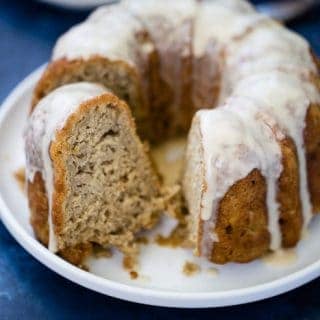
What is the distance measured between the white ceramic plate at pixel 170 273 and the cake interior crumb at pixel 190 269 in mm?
11

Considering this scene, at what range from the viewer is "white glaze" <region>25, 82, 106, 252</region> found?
1.66 metres

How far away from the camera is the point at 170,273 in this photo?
1.75 meters

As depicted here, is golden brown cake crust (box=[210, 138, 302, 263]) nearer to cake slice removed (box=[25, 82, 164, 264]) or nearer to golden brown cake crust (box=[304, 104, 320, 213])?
golden brown cake crust (box=[304, 104, 320, 213])

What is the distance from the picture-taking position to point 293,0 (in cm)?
261

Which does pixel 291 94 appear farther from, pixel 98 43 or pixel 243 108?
pixel 98 43

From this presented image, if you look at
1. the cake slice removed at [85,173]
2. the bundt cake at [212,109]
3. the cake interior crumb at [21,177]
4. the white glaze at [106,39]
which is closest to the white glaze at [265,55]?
Result: the bundt cake at [212,109]

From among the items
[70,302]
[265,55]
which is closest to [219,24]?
[265,55]

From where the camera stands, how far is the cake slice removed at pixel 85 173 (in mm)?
1648

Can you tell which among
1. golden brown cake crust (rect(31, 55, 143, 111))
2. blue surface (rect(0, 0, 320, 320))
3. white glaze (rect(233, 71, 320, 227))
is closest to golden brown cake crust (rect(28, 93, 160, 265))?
blue surface (rect(0, 0, 320, 320))

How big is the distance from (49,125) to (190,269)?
52 centimetres

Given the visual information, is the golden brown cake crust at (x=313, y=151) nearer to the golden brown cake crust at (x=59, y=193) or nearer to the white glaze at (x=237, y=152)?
the white glaze at (x=237, y=152)

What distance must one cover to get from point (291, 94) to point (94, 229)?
2.06 feet

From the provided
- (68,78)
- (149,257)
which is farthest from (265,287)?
(68,78)

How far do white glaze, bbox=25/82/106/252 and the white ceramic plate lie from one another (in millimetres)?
114
